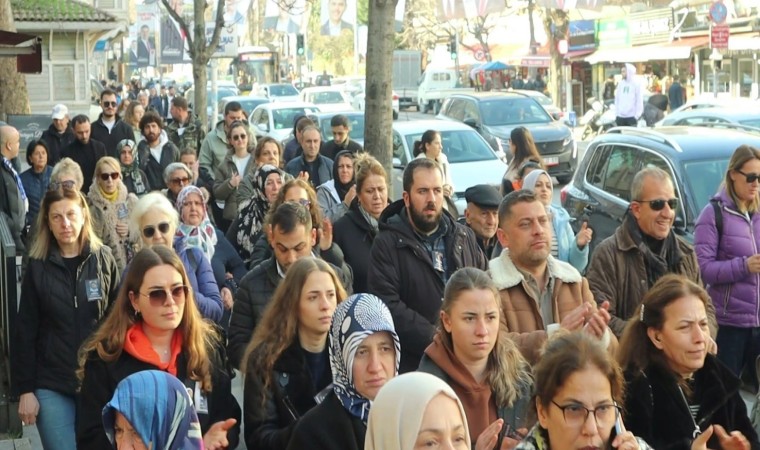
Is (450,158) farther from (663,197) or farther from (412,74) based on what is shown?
(412,74)

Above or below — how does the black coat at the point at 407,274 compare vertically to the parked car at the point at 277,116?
below

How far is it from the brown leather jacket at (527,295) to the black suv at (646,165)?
4.33m

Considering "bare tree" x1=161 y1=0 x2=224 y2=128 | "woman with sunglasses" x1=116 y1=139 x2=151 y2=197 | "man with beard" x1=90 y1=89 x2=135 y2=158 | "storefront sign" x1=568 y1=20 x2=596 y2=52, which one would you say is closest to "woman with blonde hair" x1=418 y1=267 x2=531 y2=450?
"woman with sunglasses" x1=116 y1=139 x2=151 y2=197

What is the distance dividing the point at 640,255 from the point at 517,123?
20291 mm

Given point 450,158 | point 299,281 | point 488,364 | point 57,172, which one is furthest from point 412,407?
point 450,158

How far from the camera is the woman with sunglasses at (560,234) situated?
30.2ft

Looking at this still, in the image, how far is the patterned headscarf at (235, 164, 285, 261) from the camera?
33.3 feet

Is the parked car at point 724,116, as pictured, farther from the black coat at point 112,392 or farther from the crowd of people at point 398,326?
the black coat at point 112,392

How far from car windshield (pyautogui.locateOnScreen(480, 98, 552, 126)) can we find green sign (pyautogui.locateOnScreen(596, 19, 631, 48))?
30002 millimetres

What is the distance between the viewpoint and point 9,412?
8188 mm

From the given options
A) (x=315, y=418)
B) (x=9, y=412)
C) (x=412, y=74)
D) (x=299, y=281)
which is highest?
(x=412, y=74)

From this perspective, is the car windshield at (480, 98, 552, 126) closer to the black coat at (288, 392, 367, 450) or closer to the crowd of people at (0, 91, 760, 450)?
the crowd of people at (0, 91, 760, 450)

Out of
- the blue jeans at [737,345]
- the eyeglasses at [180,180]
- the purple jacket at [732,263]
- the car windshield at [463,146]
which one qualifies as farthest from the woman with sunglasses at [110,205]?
the car windshield at [463,146]

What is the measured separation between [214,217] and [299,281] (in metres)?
7.60
